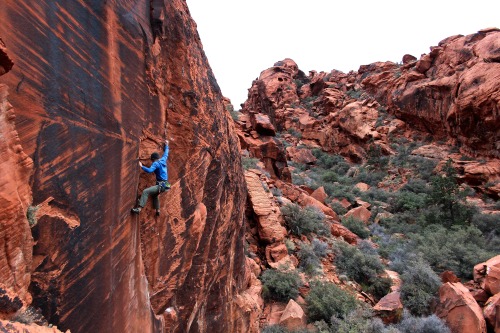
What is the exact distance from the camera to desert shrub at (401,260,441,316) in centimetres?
910

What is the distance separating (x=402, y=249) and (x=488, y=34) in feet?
66.8

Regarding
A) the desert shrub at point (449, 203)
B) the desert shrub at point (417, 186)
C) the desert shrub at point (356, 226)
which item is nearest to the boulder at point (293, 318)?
the desert shrub at point (356, 226)

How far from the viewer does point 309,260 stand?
10.9m

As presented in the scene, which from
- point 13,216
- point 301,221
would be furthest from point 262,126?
point 13,216

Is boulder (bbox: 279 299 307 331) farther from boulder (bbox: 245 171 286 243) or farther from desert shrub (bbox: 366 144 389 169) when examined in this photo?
desert shrub (bbox: 366 144 389 169)

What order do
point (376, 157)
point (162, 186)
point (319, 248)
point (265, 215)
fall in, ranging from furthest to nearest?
1. point (376, 157)
2. point (319, 248)
3. point (265, 215)
4. point (162, 186)

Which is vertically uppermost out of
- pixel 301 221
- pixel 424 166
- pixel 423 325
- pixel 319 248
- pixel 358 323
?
pixel 424 166

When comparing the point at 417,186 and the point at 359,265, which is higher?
the point at 417,186

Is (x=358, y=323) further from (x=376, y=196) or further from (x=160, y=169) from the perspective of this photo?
(x=376, y=196)

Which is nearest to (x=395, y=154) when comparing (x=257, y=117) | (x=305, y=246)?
(x=257, y=117)

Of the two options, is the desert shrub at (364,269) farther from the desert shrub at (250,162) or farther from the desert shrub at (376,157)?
the desert shrub at (376,157)

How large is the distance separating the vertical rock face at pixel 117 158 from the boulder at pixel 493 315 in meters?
7.01

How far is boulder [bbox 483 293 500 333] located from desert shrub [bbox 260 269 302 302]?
495 centimetres

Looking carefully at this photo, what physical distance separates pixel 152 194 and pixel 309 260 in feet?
26.9
